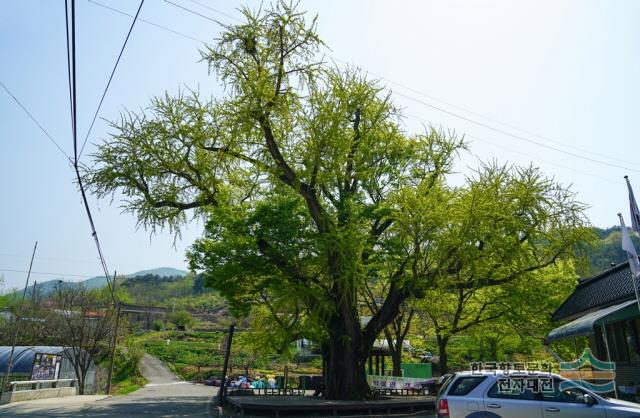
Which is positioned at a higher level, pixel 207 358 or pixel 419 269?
pixel 419 269

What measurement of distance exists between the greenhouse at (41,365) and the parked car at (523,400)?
21.5m

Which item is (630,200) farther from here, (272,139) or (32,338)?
(32,338)

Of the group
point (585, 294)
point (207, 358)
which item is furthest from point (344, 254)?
point (207, 358)

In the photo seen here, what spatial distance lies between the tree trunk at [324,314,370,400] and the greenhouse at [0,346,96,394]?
14.8 meters

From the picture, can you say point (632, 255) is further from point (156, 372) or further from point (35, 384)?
point (156, 372)

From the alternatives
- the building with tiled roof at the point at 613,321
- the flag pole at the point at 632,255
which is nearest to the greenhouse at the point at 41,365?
the building with tiled roof at the point at 613,321

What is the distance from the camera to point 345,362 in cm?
1961

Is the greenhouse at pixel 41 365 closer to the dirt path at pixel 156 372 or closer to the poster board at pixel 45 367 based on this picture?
the poster board at pixel 45 367

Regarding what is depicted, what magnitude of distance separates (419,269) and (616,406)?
9364 millimetres

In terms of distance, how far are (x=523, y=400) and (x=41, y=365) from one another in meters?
23.8

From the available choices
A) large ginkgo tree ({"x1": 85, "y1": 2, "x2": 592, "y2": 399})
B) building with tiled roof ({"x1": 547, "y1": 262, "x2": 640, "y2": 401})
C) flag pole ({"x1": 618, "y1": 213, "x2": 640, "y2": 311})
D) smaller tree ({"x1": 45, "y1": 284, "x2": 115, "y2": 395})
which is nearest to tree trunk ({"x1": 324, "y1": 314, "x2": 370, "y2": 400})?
large ginkgo tree ({"x1": 85, "y1": 2, "x2": 592, "y2": 399})

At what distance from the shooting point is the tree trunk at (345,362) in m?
19.3

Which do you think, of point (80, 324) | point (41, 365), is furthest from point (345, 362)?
point (80, 324)

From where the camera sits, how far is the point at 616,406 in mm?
8961
